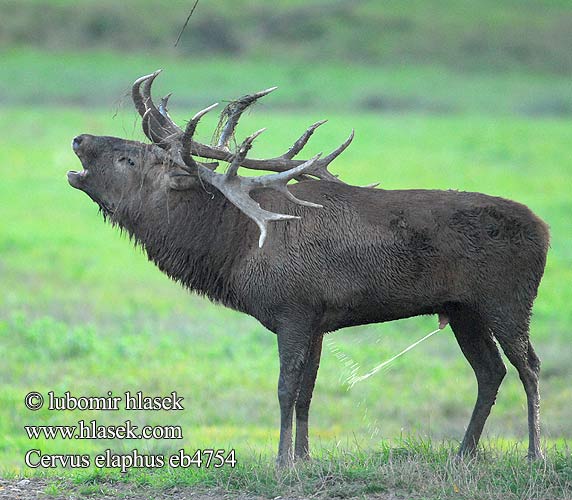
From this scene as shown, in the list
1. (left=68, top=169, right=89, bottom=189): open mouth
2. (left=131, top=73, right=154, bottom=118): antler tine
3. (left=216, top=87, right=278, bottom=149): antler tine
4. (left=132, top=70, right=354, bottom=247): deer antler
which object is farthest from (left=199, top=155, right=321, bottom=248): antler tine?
(left=68, top=169, right=89, bottom=189): open mouth

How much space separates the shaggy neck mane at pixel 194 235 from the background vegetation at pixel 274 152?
2.30 feet

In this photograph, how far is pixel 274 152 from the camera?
96.2 ft

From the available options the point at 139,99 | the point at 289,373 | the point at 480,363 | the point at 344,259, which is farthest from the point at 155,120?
the point at 480,363

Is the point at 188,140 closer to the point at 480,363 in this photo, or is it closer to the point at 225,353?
the point at 480,363

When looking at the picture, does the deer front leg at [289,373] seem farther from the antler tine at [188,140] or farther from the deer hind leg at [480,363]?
the antler tine at [188,140]

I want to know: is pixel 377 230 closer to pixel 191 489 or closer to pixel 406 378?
pixel 191 489

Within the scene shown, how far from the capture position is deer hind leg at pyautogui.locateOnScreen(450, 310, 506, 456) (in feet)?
27.3

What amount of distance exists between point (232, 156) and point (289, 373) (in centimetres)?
164

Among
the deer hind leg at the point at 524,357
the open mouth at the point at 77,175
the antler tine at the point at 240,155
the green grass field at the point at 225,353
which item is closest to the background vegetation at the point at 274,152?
the green grass field at the point at 225,353

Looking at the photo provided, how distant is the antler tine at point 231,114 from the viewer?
8.18 metres

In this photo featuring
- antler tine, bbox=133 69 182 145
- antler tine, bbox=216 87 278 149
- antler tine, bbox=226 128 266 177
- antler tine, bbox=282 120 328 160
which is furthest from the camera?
antler tine, bbox=133 69 182 145

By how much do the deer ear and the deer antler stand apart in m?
0.07

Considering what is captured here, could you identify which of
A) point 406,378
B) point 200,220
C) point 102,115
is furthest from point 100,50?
point 200,220

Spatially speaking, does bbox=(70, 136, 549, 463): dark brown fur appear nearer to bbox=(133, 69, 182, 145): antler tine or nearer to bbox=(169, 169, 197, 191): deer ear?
bbox=(169, 169, 197, 191): deer ear
